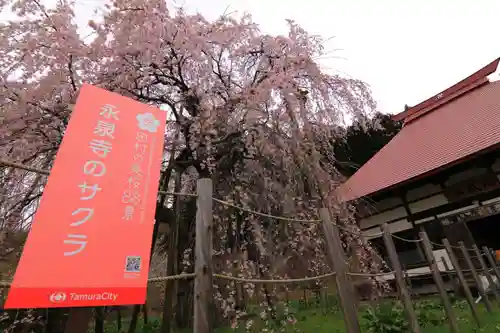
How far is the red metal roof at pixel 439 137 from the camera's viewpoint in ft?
29.2

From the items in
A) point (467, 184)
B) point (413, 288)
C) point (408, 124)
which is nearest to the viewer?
point (467, 184)

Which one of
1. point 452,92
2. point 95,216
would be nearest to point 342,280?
point 95,216

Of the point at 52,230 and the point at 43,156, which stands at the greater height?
the point at 43,156

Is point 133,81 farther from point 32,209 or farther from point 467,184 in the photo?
point 467,184

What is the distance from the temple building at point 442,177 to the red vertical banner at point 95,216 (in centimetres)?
702

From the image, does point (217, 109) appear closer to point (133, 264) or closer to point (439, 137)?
point (133, 264)

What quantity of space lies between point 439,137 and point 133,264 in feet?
38.2

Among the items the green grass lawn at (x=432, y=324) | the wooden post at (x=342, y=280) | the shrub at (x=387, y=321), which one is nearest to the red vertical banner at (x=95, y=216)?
the wooden post at (x=342, y=280)

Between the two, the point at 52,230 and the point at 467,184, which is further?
the point at 467,184

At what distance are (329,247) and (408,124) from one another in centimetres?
1301

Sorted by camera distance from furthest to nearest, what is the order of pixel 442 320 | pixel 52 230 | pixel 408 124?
pixel 408 124 → pixel 442 320 → pixel 52 230

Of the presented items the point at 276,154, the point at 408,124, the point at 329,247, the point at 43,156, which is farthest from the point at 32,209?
the point at 408,124

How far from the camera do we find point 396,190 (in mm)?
10398

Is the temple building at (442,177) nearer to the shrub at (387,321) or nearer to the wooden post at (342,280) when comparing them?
the shrub at (387,321)
